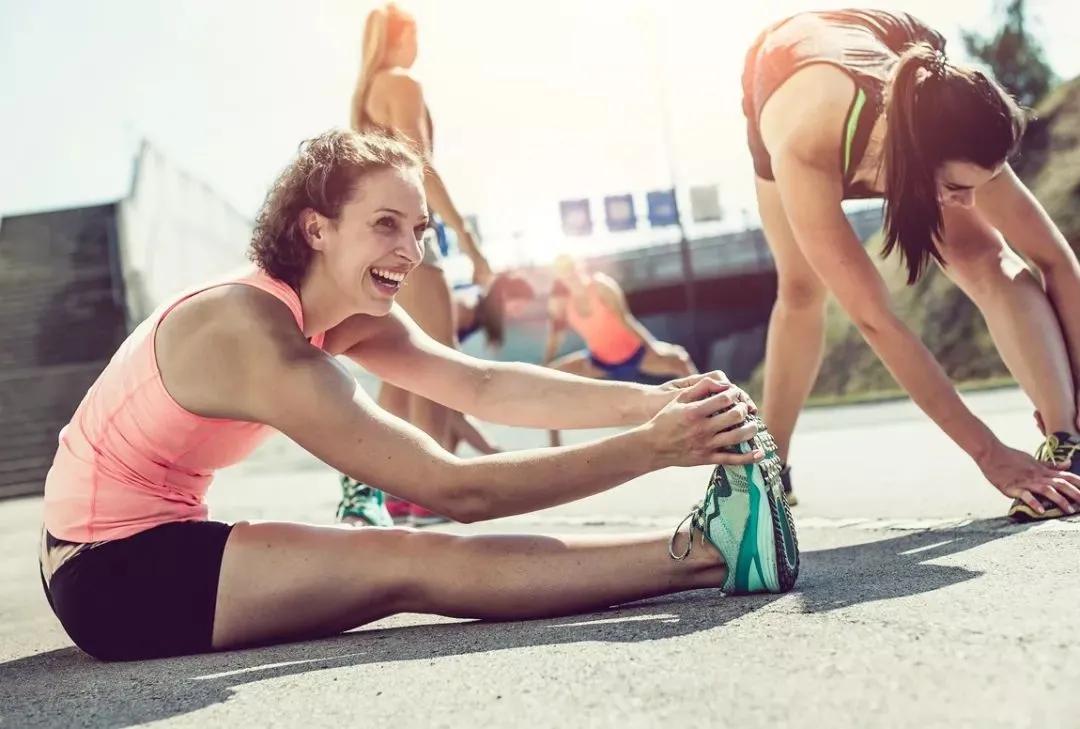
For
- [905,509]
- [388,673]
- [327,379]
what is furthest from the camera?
[905,509]

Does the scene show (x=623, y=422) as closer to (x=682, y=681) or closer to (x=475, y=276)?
(x=682, y=681)

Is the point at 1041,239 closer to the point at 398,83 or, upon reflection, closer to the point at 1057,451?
the point at 1057,451

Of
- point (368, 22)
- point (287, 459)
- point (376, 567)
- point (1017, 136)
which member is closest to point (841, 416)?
point (287, 459)

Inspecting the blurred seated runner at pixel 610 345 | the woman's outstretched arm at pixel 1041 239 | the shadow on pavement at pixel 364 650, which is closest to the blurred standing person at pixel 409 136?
the woman's outstretched arm at pixel 1041 239

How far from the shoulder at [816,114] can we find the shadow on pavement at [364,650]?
3.86ft

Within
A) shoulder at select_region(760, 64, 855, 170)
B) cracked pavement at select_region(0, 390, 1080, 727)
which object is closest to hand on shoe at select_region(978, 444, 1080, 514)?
cracked pavement at select_region(0, 390, 1080, 727)

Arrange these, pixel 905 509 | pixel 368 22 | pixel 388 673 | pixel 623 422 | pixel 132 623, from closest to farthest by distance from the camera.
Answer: pixel 388 673
pixel 132 623
pixel 623 422
pixel 905 509
pixel 368 22

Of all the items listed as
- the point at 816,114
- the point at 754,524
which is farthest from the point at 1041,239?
the point at 754,524

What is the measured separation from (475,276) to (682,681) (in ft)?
13.2

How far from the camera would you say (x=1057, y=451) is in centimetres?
321

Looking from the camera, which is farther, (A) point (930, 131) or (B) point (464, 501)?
(A) point (930, 131)

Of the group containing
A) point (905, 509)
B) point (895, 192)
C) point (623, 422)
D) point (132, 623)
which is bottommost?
point (905, 509)

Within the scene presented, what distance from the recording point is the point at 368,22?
5.15m

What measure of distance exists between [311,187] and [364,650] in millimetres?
1008
